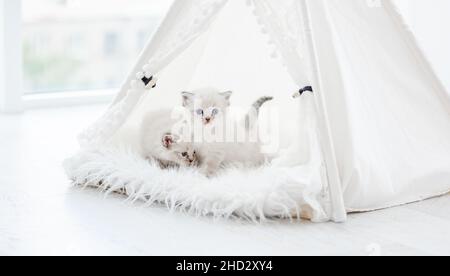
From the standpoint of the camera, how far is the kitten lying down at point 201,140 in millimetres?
2369

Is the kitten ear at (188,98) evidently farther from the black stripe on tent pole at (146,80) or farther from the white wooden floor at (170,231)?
the white wooden floor at (170,231)

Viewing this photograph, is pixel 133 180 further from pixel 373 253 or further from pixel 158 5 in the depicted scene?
pixel 158 5

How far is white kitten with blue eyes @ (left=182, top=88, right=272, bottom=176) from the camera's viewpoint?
7.75ft

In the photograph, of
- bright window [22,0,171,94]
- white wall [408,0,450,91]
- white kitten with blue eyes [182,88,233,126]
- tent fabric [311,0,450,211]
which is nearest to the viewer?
tent fabric [311,0,450,211]

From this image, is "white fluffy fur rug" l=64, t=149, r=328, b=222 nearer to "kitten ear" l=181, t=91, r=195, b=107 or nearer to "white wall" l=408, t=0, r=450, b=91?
"kitten ear" l=181, t=91, r=195, b=107

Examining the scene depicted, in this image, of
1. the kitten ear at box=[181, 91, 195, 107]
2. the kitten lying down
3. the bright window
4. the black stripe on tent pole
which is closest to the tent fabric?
the kitten lying down

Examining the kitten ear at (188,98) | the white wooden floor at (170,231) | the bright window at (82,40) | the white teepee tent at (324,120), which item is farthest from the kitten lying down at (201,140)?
the bright window at (82,40)

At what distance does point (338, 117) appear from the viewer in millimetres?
2174

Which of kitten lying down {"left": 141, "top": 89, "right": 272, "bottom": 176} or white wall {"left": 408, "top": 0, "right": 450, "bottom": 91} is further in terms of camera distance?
white wall {"left": 408, "top": 0, "right": 450, "bottom": 91}

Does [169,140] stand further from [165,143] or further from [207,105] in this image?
[207,105]

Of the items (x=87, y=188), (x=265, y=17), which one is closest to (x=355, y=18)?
(x=265, y=17)

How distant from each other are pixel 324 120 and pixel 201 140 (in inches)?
18.4
